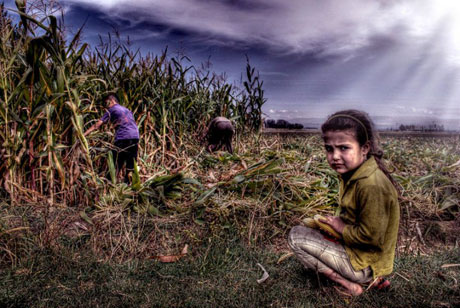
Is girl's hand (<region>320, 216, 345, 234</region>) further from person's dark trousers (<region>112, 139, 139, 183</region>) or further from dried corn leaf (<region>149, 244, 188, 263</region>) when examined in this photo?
person's dark trousers (<region>112, 139, 139, 183</region>)

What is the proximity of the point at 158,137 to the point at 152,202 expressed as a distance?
184cm

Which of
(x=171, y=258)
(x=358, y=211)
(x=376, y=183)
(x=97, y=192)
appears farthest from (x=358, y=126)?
(x=97, y=192)

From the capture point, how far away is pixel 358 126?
164 centimetres

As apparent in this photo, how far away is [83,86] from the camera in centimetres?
326

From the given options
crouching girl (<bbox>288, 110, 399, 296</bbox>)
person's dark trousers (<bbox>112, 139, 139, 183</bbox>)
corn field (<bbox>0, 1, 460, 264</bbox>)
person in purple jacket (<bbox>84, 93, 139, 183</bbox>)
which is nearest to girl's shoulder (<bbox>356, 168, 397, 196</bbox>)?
crouching girl (<bbox>288, 110, 399, 296</bbox>)

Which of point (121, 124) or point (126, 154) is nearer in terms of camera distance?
point (121, 124)

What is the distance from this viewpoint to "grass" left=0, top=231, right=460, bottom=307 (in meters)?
1.83

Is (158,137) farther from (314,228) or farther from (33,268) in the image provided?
(314,228)

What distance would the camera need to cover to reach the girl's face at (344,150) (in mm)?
1641

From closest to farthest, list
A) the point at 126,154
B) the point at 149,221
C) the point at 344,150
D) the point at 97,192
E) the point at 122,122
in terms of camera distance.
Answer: the point at 344,150, the point at 149,221, the point at 97,192, the point at 122,122, the point at 126,154

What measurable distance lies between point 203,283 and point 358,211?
1.07 m

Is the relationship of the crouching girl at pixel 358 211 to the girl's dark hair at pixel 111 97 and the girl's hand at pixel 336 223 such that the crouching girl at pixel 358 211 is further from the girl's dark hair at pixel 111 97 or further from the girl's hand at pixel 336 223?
the girl's dark hair at pixel 111 97

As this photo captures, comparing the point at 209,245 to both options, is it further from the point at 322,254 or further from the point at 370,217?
the point at 370,217

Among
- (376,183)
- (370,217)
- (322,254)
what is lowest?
(322,254)
